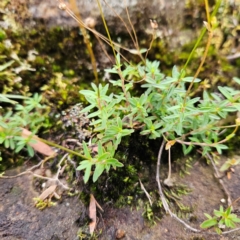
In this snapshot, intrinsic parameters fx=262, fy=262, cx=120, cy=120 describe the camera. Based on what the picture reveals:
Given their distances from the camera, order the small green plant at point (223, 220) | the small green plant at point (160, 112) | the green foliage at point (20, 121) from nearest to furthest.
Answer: the small green plant at point (223, 220), the small green plant at point (160, 112), the green foliage at point (20, 121)

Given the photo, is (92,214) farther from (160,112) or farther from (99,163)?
(160,112)

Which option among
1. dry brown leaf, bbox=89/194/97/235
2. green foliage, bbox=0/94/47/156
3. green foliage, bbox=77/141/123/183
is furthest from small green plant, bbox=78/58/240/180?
green foliage, bbox=0/94/47/156

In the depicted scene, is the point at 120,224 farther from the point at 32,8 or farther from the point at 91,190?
the point at 32,8

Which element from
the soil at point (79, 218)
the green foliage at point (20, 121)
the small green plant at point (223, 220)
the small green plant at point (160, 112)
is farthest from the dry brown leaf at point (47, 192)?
the small green plant at point (223, 220)

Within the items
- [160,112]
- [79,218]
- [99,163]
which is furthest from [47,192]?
[160,112]

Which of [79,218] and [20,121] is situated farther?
[20,121]

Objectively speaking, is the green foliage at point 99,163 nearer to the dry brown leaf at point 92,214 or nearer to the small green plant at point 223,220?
the dry brown leaf at point 92,214

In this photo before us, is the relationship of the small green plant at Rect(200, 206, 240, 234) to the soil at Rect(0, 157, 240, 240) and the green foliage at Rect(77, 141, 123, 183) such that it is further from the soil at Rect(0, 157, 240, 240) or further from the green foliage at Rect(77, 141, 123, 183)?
the green foliage at Rect(77, 141, 123, 183)

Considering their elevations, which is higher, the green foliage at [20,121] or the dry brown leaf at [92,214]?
the green foliage at [20,121]

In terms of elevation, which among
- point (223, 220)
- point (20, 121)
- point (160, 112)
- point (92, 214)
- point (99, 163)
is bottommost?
point (223, 220)
